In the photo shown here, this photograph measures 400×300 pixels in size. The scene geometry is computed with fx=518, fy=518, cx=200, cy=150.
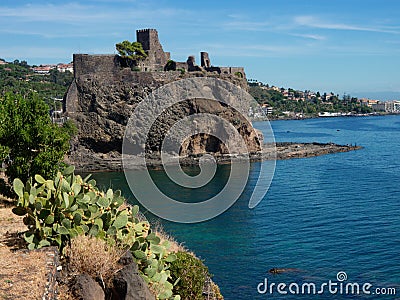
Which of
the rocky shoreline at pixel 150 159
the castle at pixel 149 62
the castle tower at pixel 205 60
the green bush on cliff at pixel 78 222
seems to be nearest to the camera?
the green bush on cliff at pixel 78 222

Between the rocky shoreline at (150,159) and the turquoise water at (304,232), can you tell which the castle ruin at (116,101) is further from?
the turquoise water at (304,232)

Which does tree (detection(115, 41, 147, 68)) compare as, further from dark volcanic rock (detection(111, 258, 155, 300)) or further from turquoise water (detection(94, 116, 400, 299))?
dark volcanic rock (detection(111, 258, 155, 300))

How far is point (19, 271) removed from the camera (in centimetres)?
744

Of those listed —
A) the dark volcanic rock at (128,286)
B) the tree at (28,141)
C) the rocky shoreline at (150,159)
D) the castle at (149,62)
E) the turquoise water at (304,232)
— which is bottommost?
the turquoise water at (304,232)

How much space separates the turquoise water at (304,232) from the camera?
65.9 ft

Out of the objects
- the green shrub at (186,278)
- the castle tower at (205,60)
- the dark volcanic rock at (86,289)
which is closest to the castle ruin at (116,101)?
the castle tower at (205,60)

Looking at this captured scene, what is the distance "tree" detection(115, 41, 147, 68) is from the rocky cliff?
97 cm

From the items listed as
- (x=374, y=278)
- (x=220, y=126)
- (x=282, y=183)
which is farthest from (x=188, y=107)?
(x=374, y=278)

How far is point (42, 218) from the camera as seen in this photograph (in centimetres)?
869

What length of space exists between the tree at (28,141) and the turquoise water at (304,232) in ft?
24.8

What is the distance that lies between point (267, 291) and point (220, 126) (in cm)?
4038

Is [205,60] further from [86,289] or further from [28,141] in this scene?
[86,289]

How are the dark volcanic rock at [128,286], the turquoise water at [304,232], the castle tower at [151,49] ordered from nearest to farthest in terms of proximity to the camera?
the dark volcanic rock at [128,286]
the turquoise water at [304,232]
the castle tower at [151,49]

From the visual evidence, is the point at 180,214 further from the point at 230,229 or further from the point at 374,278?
the point at 374,278
